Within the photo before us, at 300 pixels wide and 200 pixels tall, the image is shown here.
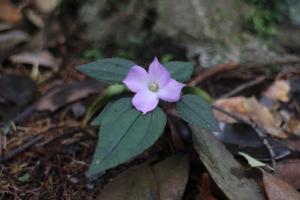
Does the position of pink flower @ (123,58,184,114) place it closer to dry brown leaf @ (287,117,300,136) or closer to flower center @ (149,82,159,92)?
flower center @ (149,82,159,92)

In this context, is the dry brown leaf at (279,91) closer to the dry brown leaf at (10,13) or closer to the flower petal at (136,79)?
the flower petal at (136,79)

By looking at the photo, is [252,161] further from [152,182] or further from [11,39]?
[11,39]

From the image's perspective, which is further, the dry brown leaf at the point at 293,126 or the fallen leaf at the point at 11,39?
the fallen leaf at the point at 11,39

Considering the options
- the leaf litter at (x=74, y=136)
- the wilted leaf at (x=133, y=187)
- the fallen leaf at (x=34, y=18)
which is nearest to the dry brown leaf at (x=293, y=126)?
the leaf litter at (x=74, y=136)

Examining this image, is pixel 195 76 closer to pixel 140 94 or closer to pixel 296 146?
pixel 296 146

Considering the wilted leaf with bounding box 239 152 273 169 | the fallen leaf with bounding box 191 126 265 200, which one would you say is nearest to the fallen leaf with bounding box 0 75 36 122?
the fallen leaf with bounding box 191 126 265 200
